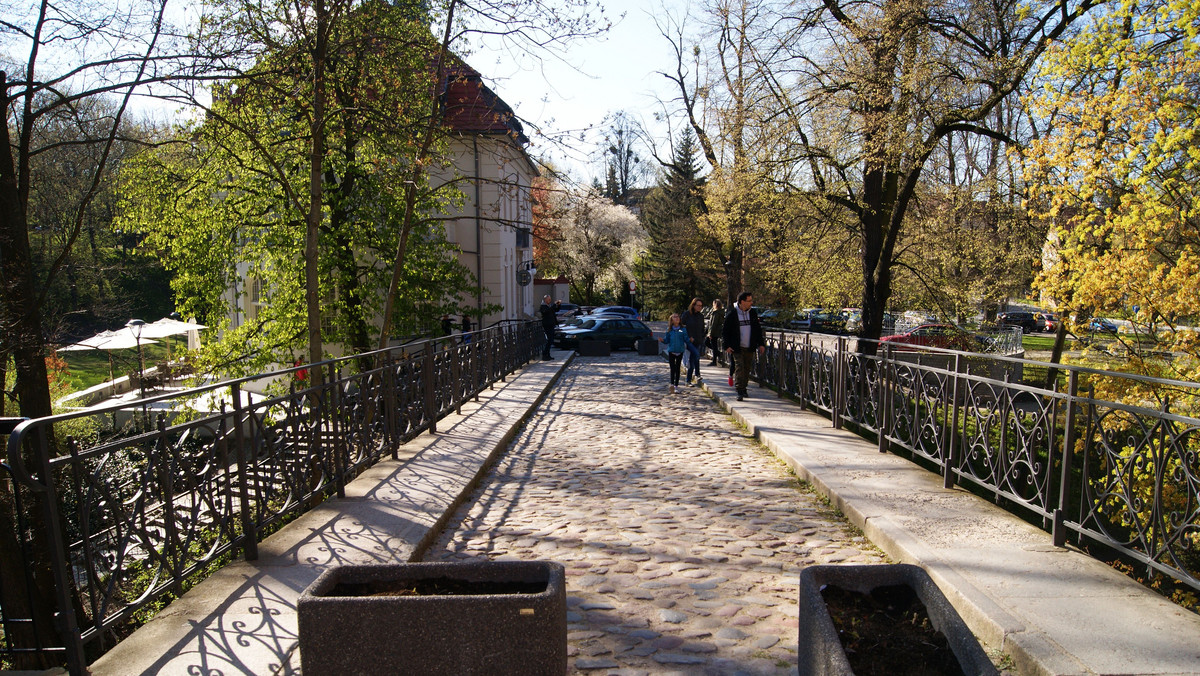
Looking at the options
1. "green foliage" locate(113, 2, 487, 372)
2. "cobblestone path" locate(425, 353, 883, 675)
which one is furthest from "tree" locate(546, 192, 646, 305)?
"cobblestone path" locate(425, 353, 883, 675)

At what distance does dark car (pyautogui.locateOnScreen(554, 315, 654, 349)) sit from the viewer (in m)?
31.4

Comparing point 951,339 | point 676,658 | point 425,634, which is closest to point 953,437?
point 676,658

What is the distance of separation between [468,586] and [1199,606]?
230 inches

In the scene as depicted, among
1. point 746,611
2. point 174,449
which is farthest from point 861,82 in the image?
point 174,449

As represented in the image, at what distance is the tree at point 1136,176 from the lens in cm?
754

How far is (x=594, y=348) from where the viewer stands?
30.0 m

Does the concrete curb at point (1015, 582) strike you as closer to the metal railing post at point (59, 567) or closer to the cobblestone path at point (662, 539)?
the cobblestone path at point (662, 539)

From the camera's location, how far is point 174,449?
181 inches

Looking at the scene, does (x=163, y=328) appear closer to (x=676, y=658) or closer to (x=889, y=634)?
(x=676, y=658)

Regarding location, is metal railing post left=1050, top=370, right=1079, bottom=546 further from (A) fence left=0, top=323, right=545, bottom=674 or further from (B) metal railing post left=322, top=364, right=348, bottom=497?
(B) metal railing post left=322, top=364, right=348, bottom=497

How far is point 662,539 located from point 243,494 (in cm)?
309

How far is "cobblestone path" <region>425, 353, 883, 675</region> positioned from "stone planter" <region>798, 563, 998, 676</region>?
578mm

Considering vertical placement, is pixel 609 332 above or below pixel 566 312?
above

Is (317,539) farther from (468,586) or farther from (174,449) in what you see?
(468,586)
